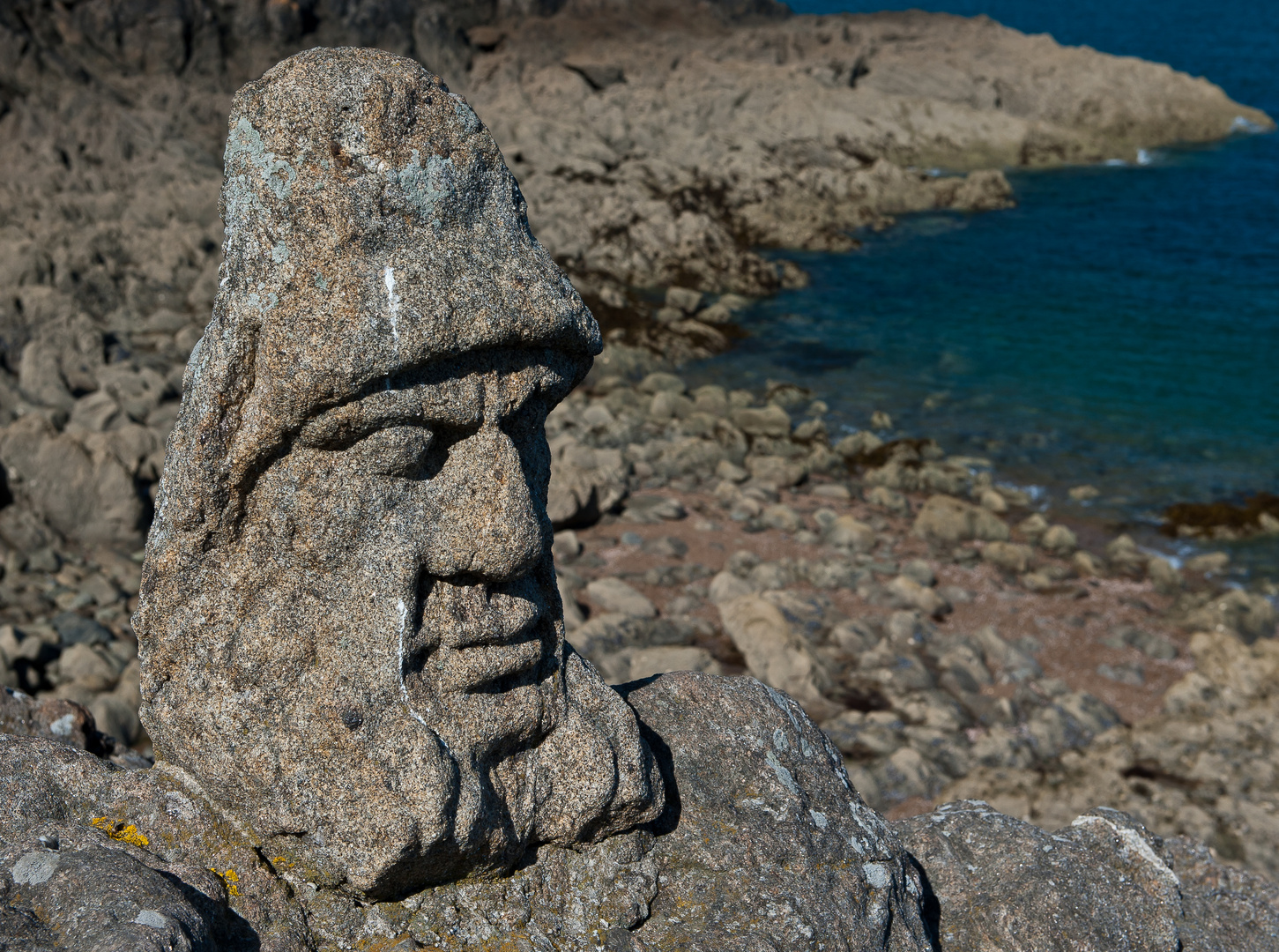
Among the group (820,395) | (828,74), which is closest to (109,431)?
(820,395)

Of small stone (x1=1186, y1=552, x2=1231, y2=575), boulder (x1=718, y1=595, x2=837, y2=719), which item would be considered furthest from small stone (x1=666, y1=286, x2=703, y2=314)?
boulder (x1=718, y1=595, x2=837, y2=719)

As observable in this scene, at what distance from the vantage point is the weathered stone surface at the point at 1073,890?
5691mm

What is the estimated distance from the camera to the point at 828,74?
4675cm

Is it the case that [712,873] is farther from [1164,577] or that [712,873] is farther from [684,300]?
[684,300]

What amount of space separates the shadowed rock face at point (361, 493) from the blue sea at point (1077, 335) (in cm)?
1745

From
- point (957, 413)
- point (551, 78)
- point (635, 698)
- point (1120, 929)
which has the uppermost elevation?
point (551, 78)

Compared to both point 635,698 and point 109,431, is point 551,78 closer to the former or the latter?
point 109,431

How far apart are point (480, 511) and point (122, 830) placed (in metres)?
1.99

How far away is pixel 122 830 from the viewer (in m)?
4.58

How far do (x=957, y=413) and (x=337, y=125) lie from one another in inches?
850

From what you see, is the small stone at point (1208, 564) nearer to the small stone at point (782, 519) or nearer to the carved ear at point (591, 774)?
the small stone at point (782, 519)

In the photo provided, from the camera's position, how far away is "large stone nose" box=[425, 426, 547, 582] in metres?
4.51

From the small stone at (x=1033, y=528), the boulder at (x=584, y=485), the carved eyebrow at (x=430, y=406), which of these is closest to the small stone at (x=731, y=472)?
the boulder at (x=584, y=485)

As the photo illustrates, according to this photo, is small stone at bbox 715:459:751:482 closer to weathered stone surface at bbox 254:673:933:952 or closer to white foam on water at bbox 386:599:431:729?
weathered stone surface at bbox 254:673:933:952
